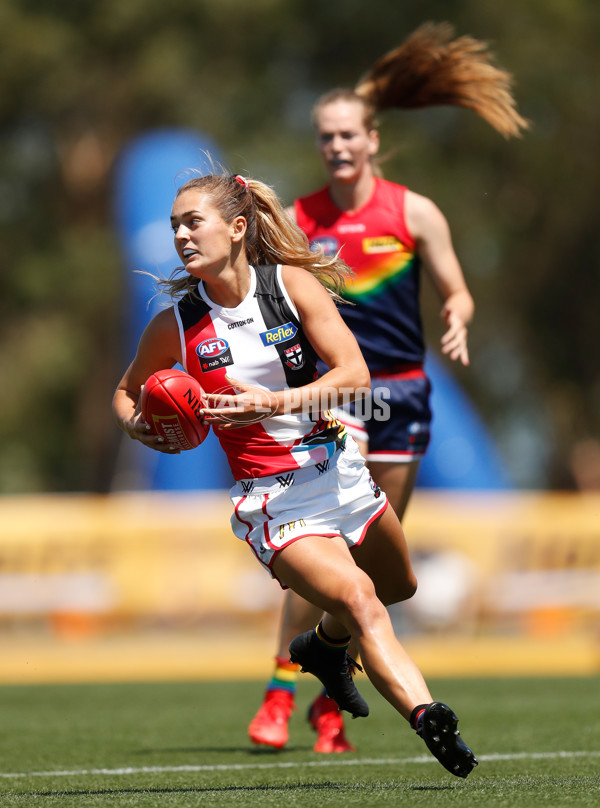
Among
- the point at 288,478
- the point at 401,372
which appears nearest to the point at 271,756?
the point at 288,478

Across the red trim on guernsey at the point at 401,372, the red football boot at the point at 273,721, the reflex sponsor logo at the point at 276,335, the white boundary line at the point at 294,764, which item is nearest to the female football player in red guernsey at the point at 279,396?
the reflex sponsor logo at the point at 276,335

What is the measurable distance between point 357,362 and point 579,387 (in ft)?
62.6

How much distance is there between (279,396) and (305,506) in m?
0.37

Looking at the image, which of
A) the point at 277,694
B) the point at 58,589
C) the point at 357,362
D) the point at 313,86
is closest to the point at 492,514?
the point at 58,589

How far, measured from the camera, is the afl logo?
14.6 feet

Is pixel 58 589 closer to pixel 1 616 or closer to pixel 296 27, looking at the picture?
pixel 1 616

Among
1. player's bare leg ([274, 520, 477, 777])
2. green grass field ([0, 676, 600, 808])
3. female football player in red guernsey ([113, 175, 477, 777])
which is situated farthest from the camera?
female football player in red guernsey ([113, 175, 477, 777])

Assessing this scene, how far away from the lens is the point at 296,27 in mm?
24641

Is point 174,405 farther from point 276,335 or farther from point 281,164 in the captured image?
point 281,164

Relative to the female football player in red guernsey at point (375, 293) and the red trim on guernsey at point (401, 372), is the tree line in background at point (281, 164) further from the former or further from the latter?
the red trim on guernsey at point (401, 372)

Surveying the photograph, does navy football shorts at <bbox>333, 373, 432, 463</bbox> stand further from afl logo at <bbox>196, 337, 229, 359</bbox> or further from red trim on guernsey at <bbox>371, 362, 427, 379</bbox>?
afl logo at <bbox>196, 337, 229, 359</bbox>

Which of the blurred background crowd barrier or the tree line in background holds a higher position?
the tree line in background

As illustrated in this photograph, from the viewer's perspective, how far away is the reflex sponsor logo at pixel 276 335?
175 inches

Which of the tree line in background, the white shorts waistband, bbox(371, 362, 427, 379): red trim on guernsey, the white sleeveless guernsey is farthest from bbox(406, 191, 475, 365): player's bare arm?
the tree line in background
